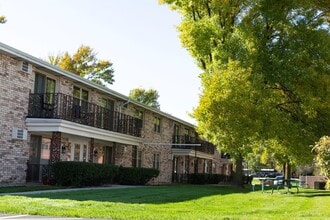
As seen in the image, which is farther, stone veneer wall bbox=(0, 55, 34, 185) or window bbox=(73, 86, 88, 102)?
window bbox=(73, 86, 88, 102)

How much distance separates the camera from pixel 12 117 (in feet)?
62.4

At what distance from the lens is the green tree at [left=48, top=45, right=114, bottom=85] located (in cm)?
5196

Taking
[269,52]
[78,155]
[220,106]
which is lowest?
[78,155]

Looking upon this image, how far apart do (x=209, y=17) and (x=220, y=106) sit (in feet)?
23.4

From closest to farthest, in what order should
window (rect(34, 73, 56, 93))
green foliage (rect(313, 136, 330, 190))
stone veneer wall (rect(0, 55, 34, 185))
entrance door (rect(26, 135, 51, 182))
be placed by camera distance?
green foliage (rect(313, 136, 330, 190)), stone veneer wall (rect(0, 55, 34, 185)), entrance door (rect(26, 135, 51, 182)), window (rect(34, 73, 56, 93))

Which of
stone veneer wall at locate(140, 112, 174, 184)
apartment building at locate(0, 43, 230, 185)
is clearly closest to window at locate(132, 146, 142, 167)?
apartment building at locate(0, 43, 230, 185)

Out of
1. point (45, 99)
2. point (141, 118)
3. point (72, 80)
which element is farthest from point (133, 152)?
point (45, 99)

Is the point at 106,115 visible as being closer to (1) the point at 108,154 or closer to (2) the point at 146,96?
(1) the point at 108,154

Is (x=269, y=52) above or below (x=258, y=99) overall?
above

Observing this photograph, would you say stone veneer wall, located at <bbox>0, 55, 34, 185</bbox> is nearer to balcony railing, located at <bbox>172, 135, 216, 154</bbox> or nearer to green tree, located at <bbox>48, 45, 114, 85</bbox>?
balcony railing, located at <bbox>172, 135, 216, 154</bbox>

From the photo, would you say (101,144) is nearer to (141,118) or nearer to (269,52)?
(141,118)

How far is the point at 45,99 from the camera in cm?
2064

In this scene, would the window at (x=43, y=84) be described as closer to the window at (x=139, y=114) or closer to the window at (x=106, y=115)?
the window at (x=106, y=115)

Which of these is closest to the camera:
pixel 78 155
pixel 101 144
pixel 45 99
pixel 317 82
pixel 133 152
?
pixel 45 99
